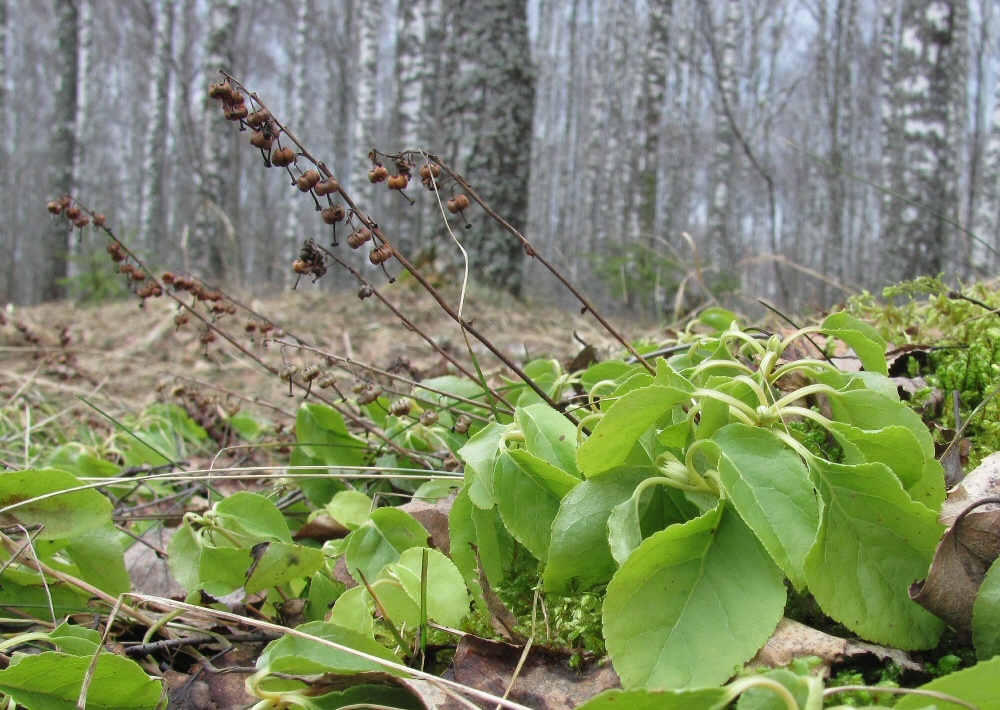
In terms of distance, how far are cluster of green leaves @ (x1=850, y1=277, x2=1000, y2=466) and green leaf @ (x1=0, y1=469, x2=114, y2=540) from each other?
1.35m

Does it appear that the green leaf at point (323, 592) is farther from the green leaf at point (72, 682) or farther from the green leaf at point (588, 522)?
the green leaf at point (588, 522)

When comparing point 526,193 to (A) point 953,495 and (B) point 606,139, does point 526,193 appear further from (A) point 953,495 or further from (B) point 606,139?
(B) point 606,139

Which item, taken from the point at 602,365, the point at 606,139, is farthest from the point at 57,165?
the point at 606,139

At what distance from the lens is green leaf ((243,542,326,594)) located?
3.24 ft

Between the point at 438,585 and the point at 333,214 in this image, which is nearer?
the point at 438,585

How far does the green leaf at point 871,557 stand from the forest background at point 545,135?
3.24ft

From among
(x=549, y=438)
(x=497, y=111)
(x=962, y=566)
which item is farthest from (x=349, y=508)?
(x=497, y=111)

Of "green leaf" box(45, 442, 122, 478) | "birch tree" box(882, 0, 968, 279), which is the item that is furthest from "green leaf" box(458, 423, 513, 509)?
"birch tree" box(882, 0, 968, 279)

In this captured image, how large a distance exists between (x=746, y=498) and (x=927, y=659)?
0.30 metres

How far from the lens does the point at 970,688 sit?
0.52m

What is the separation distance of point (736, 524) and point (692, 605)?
10 centimetres

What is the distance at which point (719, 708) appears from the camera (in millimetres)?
536

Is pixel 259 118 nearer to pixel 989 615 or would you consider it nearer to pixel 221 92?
pixel 221 92

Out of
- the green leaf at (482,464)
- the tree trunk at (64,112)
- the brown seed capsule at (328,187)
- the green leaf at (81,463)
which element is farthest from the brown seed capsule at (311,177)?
the tree trunk at (64,112)
